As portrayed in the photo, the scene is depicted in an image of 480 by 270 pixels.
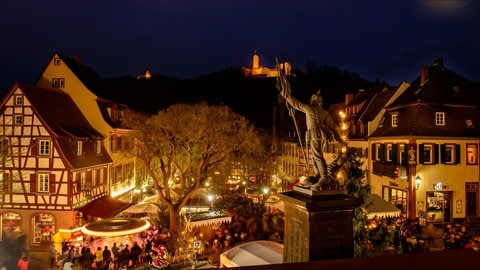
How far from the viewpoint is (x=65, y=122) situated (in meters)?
25.7

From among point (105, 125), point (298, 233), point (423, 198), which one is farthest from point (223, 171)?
point (298, 233)

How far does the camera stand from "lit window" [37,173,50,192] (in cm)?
2356

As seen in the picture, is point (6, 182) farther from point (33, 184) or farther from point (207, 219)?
point (207, 219)

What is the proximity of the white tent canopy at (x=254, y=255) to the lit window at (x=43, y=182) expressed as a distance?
1575 cm

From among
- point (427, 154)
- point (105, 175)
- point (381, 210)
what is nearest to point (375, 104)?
point (427, 154)

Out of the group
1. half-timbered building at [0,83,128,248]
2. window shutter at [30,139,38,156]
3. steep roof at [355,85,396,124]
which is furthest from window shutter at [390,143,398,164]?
window shutter at [30,139,38,156]

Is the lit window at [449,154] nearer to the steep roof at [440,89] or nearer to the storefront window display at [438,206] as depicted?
the storefront window display at [438,206]

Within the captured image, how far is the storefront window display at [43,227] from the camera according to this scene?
23391 millimetres

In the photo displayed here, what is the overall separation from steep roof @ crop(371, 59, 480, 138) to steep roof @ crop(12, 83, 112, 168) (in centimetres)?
2061

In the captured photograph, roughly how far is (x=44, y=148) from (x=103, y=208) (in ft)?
16.5

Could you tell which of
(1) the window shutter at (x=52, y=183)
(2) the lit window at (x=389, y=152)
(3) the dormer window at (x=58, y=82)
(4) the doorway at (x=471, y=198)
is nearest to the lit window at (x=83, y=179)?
(1) the window shutter at (x=52, y=183)

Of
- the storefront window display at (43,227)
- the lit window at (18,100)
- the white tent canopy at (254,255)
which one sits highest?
the lit window at (18,100)

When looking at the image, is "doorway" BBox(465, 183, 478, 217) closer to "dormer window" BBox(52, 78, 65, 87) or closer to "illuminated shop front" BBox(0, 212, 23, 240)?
"illuminated shop front" BBox(0, 212, 23, 240)

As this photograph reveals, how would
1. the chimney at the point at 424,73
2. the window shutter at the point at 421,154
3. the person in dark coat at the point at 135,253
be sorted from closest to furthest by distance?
the person in dark coat at the point at 135,253, the window shutter at the point at 421,154, the chimney at the point at 424,73
